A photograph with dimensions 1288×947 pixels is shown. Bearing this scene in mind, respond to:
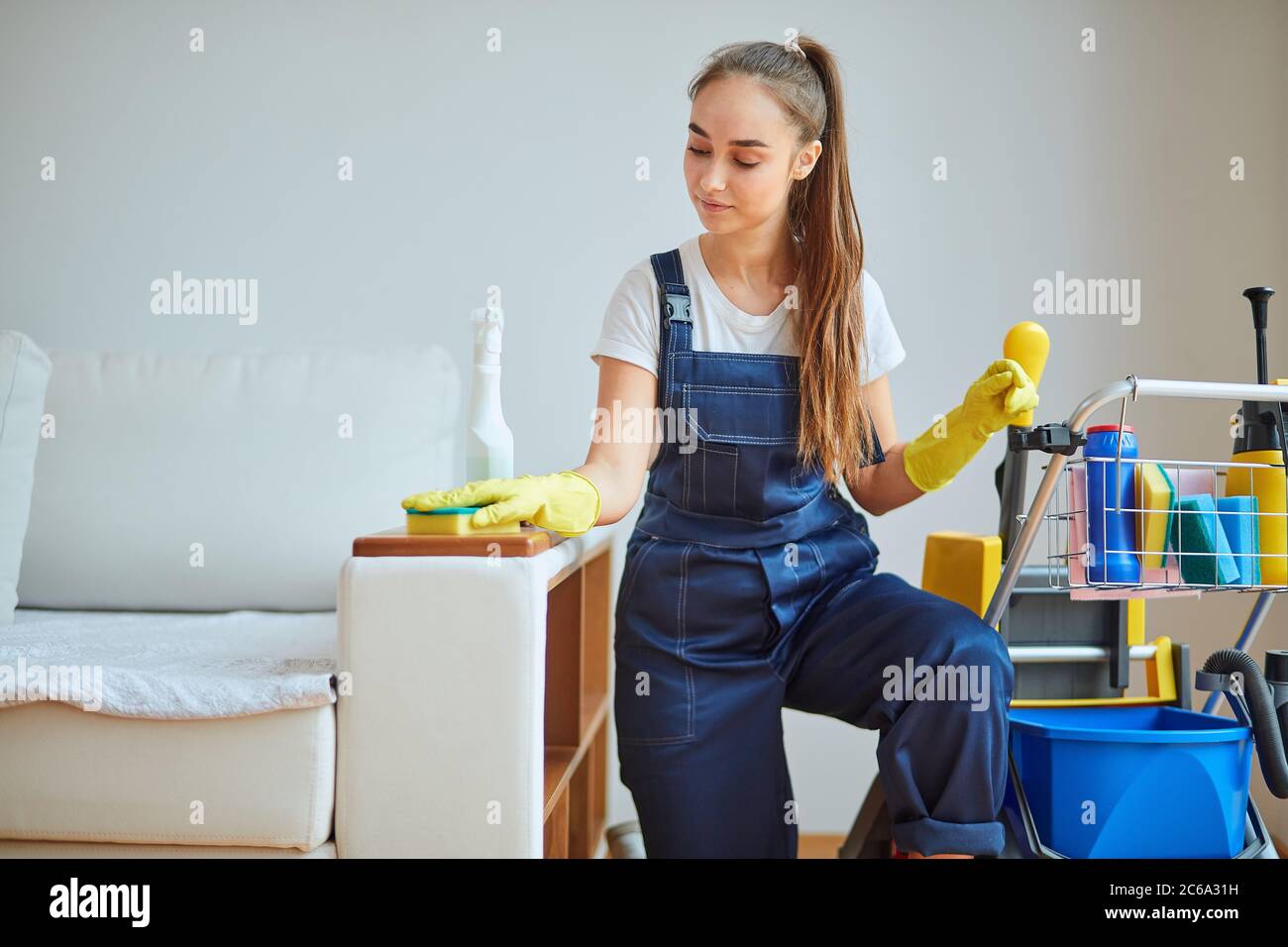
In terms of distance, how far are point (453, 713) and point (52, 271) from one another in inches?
58.1

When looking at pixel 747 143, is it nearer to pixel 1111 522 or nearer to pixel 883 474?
pixel 883 474

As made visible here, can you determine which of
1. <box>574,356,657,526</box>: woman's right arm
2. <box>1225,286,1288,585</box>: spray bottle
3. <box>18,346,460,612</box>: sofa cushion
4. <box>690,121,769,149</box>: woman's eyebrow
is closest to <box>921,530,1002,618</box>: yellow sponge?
<box>1225,286,1288,585</box>: spray bottle

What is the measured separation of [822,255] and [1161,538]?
1.80ft

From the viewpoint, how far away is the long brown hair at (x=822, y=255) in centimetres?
133

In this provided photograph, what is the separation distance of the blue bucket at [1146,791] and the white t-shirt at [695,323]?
0.60m

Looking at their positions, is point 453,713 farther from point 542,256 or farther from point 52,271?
point 52,271

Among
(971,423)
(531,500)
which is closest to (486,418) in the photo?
(531,500)

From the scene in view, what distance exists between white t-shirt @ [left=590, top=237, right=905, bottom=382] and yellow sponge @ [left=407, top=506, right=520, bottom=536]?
38 cm

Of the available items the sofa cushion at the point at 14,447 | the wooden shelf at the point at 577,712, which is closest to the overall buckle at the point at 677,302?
the wooden shelf at the point at 577,712

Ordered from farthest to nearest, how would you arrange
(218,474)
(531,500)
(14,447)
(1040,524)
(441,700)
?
(218,474), (14,447), (1040,524), (531,500), (441,700)

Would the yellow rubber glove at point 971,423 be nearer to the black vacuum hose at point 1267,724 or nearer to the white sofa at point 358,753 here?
the black vacuum hose at point 1267,724

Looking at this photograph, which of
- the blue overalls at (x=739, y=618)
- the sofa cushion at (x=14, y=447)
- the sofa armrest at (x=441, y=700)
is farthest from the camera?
the sofa cushion at (x=14, y=447)

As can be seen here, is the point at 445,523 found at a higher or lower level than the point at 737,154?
lower

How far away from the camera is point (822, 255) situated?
1.40 m
